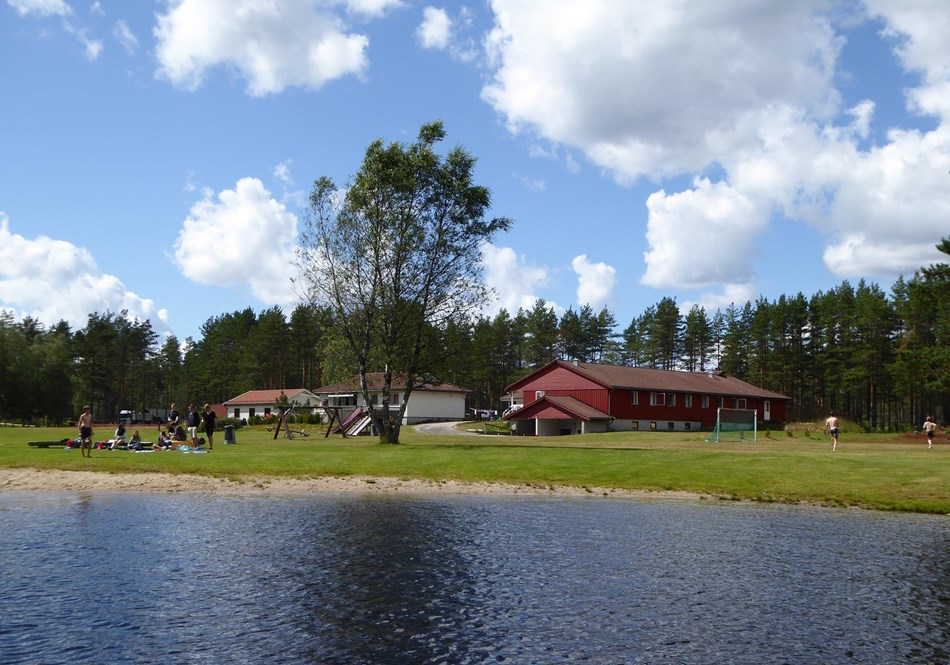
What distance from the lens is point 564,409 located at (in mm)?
77188

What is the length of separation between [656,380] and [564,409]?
17.1 m

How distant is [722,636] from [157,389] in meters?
172

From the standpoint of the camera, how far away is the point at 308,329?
447 ft

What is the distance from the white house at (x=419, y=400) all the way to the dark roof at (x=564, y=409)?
24045 mm

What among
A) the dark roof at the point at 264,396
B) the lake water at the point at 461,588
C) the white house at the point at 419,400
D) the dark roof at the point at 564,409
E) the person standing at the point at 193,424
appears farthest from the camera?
the dark roof at the point at 264,396

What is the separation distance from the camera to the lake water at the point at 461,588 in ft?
38.1

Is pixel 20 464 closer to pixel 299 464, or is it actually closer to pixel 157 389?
pixel 299 464

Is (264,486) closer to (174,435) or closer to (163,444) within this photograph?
(163,444)

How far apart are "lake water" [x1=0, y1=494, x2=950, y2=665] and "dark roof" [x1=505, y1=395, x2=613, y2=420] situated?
51.6 meters

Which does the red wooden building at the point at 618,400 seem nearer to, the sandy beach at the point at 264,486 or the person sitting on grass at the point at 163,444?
the person sitting on grass at the point at 163,444

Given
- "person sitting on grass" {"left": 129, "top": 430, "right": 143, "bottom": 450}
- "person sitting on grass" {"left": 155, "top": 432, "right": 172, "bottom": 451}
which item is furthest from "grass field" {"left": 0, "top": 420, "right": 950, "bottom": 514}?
"person sitting on grass" {"left": 155, "top": 432, "right": 172, "bottom": 451}

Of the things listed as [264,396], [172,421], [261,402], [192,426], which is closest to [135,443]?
[172,421]

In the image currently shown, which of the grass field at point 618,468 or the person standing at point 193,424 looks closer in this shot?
the grass field at point 618,468

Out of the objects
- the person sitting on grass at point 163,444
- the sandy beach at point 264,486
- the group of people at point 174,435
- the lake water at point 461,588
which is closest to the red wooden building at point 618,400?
the group of people at point 174,435
